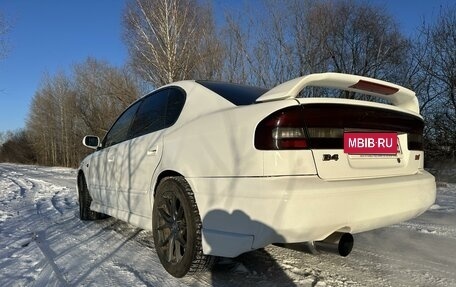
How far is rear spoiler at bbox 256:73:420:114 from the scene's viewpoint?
2.66m

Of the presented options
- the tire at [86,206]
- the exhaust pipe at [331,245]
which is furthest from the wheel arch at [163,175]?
the tire at [86,206]

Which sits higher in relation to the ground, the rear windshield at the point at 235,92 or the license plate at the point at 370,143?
the rear windshield at the point at 235,92

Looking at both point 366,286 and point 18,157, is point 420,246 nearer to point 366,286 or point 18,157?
point 366,286

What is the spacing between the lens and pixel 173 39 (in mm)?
19719

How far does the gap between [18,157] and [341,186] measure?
6812cm

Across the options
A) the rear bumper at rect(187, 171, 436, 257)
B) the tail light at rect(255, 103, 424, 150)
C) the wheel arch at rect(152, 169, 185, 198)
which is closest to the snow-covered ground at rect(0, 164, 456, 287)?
the rear bumper at rect(187, 171, 436, 257)

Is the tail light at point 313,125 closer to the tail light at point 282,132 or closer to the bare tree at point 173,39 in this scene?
the tail light at point 282,132

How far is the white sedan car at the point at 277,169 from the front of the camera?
98.4 inches

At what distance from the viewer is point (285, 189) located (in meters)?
2.43

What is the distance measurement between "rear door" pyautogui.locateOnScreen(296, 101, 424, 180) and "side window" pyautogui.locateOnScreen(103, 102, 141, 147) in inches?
102

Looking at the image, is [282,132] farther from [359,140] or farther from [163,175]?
[163,175]

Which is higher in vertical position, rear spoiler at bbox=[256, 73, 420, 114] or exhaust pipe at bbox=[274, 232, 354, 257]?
rear spoiler at bbox=[256, 73, 420, 114]

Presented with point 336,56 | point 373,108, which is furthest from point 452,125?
point 373,108

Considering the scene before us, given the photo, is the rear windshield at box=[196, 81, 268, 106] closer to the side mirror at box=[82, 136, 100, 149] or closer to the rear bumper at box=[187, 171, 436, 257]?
the rear bumper at box=[187, 171, 436, 257]
